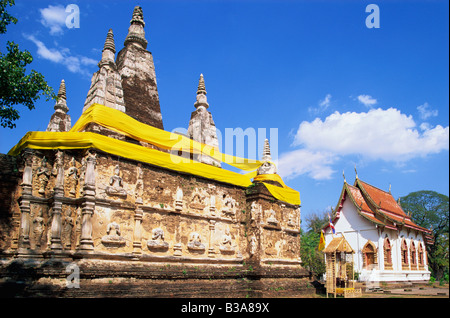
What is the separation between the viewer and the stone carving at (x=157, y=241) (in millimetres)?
12531

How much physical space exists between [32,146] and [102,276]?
4606 mm

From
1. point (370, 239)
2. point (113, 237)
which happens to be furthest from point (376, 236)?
point (113, 237)

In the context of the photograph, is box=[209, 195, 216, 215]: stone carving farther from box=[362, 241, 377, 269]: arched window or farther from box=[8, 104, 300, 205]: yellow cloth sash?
box=[362, 241, 377, 269]: arched window

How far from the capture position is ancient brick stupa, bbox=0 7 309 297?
11141 mm

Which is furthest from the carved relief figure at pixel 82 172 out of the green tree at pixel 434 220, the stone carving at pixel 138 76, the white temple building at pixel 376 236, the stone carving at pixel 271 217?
the green tree at pixel 434 220

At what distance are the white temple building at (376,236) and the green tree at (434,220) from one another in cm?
780

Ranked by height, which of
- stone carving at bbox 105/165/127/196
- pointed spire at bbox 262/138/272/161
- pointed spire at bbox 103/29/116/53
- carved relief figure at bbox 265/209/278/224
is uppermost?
pointed spire at bbox 103/29/116/53

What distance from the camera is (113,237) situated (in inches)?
457

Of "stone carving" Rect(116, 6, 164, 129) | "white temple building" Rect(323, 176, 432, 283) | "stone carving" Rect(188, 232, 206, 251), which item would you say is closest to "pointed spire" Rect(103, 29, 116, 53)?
"stone carving" Rect(116, 6, 164, 129)

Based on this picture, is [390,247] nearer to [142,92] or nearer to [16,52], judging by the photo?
[142,92]

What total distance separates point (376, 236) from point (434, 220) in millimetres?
19676

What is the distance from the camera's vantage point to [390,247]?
2725 centimetres

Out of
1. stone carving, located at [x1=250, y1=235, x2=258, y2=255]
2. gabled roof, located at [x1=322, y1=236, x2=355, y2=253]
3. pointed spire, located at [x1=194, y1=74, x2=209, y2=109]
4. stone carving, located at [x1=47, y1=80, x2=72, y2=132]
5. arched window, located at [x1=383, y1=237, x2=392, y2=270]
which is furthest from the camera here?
arched window, located at [x1=383, y1=237, x2=392, y2=270]

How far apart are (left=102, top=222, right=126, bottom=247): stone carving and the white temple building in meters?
17.2
